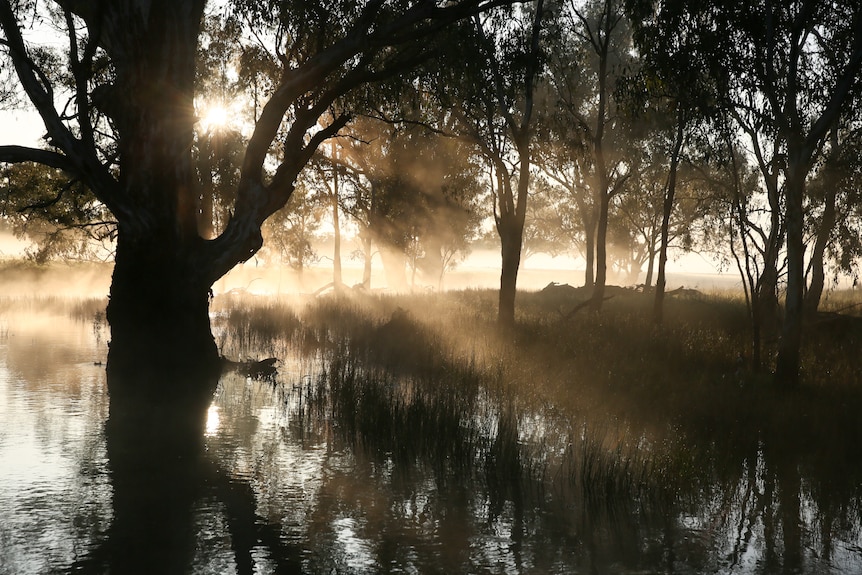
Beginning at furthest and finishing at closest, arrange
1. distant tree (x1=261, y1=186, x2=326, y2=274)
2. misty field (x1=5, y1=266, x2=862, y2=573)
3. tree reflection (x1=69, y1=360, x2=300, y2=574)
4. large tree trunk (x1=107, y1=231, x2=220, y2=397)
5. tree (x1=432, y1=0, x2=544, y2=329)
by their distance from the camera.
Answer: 1. distant tree (x1=261, y1=186, x2=326, y2=274)
2. tree (x1=432, y1=0, x2=544, y2=329)
3. large tree trunk (x1=107, y1=231, x2=220, y2=397)
4. misty field (x1=5, y1=266, x2=862, y2=573)
5. tree reflection (x1=69, y1=360, x2=300, y2=574)

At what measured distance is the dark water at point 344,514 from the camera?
4898mm

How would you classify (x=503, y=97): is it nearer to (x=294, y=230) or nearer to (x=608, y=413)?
(x=608, y=413)

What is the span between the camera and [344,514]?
226 inches

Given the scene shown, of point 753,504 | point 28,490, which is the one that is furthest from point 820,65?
point 28,490

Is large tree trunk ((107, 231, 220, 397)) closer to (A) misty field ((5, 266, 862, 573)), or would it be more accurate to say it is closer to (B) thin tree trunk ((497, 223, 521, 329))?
(A) misty field ((5, 266, 862, 573))

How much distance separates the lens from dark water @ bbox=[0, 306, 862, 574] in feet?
16.1

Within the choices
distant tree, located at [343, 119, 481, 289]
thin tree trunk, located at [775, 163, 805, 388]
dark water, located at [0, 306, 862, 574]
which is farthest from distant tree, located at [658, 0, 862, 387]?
distant tree, located at [343, 119, 481, 289]

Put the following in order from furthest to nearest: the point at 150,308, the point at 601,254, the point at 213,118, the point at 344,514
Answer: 1. the point at 213,118
2. the point at 601,254
3. the point at 150,308
4. the point at 344,514

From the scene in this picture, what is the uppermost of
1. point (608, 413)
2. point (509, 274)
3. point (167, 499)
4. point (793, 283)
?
point (509, 274)

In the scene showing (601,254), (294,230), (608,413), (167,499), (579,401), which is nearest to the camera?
(167,499)

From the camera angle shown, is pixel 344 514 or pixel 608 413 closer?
pixel 344 514

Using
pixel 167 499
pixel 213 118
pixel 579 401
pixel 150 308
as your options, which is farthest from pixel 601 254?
pixel 167 499

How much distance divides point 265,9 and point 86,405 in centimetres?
877

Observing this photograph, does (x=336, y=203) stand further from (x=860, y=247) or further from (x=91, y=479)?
(x=91, y=479)
